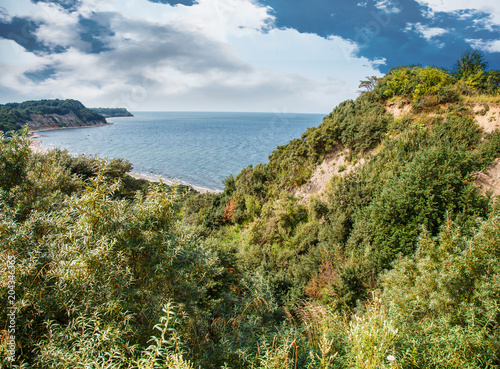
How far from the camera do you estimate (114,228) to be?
4.36 metres

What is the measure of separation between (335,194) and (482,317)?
33.1 feet

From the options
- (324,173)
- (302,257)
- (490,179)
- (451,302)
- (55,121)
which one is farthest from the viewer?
(55,121)

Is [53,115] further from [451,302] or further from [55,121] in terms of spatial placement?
[451,302]

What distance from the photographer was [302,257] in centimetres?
1362

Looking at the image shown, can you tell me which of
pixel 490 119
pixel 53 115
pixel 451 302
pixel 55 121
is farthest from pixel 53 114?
pixel 451 302

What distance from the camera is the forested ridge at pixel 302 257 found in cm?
364

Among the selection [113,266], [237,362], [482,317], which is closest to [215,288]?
[237,362]

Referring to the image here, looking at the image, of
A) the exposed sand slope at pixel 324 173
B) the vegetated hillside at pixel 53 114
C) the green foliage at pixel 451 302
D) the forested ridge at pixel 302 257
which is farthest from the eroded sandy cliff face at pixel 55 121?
the green foliage at pixel 451 302

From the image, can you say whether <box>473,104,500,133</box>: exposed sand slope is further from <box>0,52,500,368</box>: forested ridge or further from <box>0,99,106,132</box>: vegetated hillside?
<box>0,99,106,132</box>: vegetated hillside

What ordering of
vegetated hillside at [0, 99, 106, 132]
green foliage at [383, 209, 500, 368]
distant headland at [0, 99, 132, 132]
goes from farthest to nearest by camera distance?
distant headland at [0, 99, 132, 132] < vegetated hillside at [0, 99, 106, 132] < green foliage at [383, 209, 500, 368]

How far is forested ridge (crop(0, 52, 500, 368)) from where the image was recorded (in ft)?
11.9

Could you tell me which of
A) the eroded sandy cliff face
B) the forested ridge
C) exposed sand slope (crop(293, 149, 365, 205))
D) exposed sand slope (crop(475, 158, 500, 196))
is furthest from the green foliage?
the eroded sandy cliff face

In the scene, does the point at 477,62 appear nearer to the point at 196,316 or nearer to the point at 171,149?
the point at 196,316

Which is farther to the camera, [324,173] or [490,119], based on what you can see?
[324,173]
